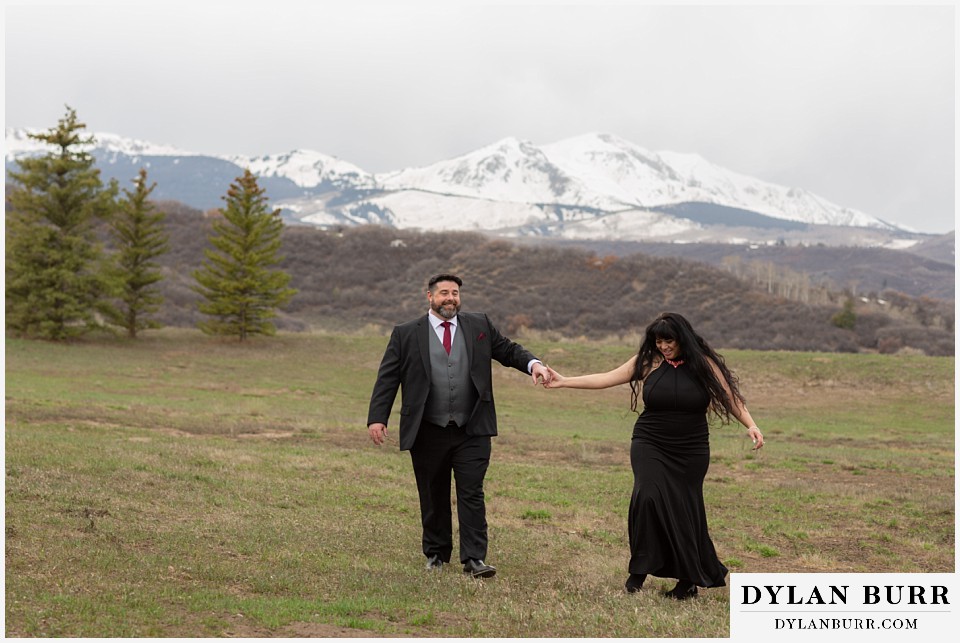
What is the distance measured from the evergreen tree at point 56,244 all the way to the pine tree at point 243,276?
4.95m

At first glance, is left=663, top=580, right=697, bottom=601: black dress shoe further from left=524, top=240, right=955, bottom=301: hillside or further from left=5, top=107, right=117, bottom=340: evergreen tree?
left=524, top=240, right=955, bottom=301: hillside

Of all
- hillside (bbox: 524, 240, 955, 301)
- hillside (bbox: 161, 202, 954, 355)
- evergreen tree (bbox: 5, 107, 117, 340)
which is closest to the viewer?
evergreen tree (bbox: 5, 107, 117, 340)

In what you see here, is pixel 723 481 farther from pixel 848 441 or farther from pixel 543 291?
pixel 543 291

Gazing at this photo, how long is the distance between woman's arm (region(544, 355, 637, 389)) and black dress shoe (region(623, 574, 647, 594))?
1506 millimetres

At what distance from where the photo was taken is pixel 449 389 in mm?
7629

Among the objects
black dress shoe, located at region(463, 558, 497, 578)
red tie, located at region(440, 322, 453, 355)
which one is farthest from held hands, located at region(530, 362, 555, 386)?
black dress shoe, located at region(463, 558, 497, 578)

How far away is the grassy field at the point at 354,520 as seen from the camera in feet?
20.0

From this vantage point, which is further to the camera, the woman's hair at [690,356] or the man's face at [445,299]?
the man's face at [445,299]

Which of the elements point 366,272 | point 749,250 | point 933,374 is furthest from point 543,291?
point 749,250

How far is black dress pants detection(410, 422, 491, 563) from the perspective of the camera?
7.60 meters

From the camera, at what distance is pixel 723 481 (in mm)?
15188

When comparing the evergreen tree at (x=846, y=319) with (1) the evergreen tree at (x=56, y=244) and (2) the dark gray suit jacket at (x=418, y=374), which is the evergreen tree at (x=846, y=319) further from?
(2) the dark gray suit jacket at (x=418, y=374)

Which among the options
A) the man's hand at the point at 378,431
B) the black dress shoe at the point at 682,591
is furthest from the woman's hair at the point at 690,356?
the man's hand at the point at 378,431

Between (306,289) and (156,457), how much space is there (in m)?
66.2
